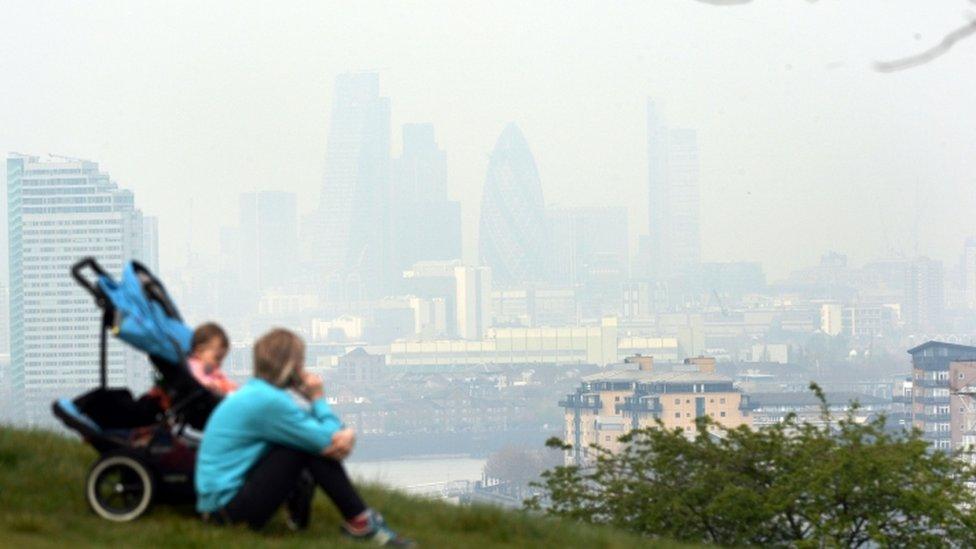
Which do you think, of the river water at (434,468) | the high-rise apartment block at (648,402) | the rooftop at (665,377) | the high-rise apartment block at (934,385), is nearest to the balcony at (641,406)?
the high-rise apartment block at (648,402)

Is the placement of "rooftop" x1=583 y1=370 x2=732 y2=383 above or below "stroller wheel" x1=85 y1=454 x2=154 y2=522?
below

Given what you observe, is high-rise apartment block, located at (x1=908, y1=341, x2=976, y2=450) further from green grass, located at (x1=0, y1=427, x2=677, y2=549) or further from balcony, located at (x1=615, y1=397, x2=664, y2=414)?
green grass, located at (x1=0, y1=427, x2=677, y2=549)

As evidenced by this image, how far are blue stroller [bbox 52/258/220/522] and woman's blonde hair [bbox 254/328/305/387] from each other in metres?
0.38

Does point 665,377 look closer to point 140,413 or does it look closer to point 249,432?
point 140,413

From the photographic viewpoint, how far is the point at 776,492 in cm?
1605

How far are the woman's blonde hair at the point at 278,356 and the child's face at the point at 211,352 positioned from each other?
1.45ft

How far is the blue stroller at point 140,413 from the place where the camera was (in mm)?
6398

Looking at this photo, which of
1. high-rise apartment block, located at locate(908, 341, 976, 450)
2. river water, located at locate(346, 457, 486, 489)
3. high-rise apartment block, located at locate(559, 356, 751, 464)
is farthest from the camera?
river water, located at locate(346, 457, 486, 489)

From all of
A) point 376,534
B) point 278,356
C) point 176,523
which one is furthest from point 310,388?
point 176,523

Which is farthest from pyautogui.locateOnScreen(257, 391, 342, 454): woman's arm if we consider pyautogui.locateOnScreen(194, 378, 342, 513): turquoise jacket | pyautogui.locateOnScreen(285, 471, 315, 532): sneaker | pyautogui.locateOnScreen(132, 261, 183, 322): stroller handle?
pyautogui.locateOnScreen(132, 261, 183, 322): stroller handle

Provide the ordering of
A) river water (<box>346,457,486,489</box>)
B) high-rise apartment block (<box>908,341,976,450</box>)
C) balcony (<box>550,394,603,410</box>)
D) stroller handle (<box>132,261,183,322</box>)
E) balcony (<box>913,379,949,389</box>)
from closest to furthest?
stroller handle (<box>132,261,183,322</box>), high-rise apartment block (<box>908,341,976,450</box>), balcony (<box>913,379,949,389</box>), river water (<box>346,457,486,489</box>), balcony (<box>550,394,603,410</box>)

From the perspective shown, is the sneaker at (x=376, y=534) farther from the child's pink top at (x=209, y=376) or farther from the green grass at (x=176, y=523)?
the child's pink top at (x=209, y=376)

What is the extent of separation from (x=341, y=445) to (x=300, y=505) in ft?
1.61

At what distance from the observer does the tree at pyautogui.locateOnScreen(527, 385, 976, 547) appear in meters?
15.7
